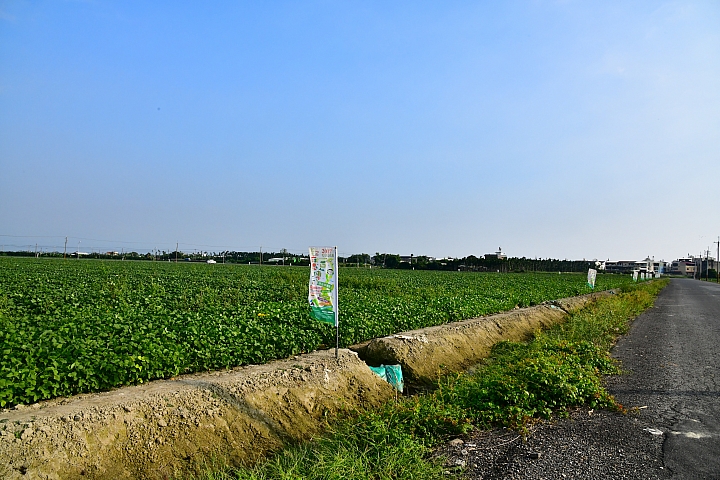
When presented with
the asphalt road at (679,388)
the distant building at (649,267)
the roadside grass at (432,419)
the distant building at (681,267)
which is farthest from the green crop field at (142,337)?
the distant building at (681,267)

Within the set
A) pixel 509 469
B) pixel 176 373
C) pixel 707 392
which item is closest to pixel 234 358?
pixel 176 373

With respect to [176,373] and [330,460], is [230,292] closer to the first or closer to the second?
[176,373]

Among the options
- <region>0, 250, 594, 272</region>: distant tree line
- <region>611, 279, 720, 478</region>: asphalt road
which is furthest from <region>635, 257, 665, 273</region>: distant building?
<region>611, 279, 720, 478</region>: asphalt road

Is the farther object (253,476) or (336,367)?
(336,367)

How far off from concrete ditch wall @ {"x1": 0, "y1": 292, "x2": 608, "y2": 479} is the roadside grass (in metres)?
0.38

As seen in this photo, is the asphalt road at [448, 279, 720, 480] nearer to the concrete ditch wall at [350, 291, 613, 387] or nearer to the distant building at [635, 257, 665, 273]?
the concrete ditch wall at [350, 291, 613, 387]

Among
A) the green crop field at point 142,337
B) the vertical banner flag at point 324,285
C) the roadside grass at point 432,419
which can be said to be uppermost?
the vertical banner flag at point 324,285

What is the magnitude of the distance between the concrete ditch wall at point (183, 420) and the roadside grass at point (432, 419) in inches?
14.8

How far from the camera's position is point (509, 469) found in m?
4.54

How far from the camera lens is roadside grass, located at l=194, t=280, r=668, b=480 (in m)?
4.46

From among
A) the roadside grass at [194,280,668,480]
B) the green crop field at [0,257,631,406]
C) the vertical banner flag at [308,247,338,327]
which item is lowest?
the roadside grass at [194,280,668,480]

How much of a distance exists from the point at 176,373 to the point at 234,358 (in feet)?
3.47

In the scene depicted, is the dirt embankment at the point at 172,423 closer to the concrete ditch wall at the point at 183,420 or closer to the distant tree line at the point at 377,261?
the concrete ditch wall at the point at 183,420

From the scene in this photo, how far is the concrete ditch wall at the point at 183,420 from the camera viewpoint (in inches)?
170
